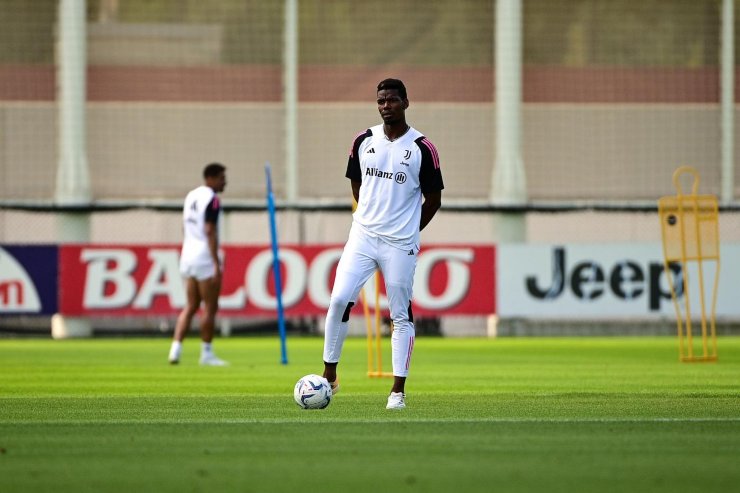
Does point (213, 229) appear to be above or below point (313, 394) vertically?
above

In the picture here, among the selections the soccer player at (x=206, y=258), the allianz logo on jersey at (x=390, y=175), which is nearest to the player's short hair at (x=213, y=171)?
the soccer player at (x=206, y=258)

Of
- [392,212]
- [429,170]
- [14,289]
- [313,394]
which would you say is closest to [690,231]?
[429,170]

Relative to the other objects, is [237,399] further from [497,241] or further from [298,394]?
[497,241]

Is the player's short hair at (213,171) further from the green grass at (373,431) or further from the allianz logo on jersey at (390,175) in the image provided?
the allianz logo on jersey at (390,175)

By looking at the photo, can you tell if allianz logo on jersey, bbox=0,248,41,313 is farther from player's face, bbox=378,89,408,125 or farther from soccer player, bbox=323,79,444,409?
player's face, bbox=378,89,408,125

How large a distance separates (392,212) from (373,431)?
6.74 ft

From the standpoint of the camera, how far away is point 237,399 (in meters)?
11.2

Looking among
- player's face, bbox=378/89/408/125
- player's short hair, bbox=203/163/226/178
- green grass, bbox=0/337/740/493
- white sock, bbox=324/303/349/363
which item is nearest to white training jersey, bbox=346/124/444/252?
player's face, bbox=378/89/408/125

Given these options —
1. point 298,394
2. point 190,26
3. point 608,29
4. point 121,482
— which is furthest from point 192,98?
point 121,482

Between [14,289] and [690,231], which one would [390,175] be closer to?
[690,231]

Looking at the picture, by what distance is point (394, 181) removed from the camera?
10.1m

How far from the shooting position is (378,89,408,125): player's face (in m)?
10.0

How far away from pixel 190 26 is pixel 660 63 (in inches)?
365

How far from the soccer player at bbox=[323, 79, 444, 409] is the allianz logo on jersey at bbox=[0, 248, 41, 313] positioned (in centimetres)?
1486
